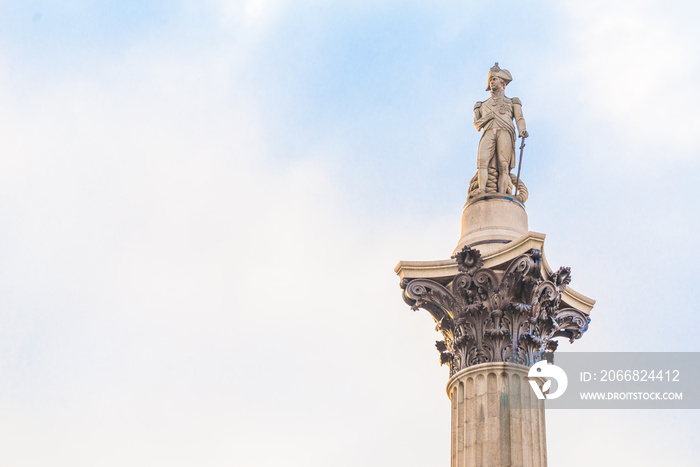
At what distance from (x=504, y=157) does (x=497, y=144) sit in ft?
1.39

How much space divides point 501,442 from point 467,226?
19.7ft

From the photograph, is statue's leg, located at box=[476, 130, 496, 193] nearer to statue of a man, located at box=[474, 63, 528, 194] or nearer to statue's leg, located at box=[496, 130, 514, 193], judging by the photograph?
statue of a man, located at box=[474, 63, 528, 194]

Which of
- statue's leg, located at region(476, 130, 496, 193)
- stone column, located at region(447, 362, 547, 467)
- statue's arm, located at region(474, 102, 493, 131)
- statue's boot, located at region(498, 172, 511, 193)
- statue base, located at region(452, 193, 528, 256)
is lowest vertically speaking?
stone column, located at region(447, 362, 547, 467)

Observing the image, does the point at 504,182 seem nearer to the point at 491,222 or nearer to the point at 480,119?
the point at 491,222

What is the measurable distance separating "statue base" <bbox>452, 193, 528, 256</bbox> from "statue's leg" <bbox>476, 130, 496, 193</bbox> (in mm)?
475

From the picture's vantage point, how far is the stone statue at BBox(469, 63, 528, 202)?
28.6 meters

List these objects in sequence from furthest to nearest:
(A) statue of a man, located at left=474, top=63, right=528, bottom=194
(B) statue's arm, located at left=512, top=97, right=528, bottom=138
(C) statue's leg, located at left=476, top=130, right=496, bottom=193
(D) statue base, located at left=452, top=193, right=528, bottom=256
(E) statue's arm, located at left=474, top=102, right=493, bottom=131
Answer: (E) statue's arm, located at left=474, top=102, right=493, bottom=131, (B) statue's arm, located at left=512, top=97, right=528, bottom=138, (A) statue of a man, located at left=474, top=63, right=528, bottom=194, (C) statue's leg, located at left=476, top=130, right=496, bottom=193, (D) statue base, located at left=452, top=193, right=528, bottom=256

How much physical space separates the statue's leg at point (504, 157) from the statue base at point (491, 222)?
355mm

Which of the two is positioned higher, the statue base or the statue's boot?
the statue's boot

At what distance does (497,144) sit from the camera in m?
29.1

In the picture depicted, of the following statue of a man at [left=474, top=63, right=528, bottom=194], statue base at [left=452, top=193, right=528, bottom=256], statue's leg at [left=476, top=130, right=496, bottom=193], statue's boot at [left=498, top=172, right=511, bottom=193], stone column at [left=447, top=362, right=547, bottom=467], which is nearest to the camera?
stone column at [left=447, top=362, right=547, bottom=467]

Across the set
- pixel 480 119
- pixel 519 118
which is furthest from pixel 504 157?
pixel 480 119

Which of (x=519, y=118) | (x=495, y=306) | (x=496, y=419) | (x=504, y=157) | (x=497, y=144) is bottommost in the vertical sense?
(x=496, y=419)

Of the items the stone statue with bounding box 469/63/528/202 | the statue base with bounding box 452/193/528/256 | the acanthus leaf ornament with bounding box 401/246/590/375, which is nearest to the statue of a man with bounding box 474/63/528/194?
the stone statue with bounding box 469/63/528/202
